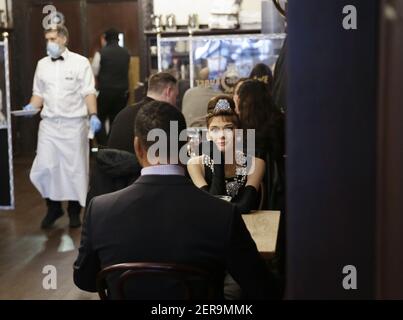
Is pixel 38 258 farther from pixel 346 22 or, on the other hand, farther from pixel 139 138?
pixel 346 22

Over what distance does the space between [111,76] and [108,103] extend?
0.35 m

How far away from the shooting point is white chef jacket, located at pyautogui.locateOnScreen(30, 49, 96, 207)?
233 inches

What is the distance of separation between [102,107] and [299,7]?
24.9 feet

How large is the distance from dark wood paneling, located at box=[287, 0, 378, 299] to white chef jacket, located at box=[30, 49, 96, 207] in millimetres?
4242

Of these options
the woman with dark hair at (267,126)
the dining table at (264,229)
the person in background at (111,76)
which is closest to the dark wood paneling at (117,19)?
the person in background at (111,76)

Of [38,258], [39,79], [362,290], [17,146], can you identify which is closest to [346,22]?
[362,290]

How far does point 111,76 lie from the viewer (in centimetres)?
915

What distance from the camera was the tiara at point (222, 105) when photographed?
3.85 metres

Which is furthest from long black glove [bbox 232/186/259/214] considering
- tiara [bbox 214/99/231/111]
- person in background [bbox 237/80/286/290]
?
tiara [bbox 214/99/231/111]

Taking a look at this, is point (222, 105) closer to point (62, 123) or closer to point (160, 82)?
point (160, 82)

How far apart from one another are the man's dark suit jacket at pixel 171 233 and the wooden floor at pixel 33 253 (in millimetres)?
2077

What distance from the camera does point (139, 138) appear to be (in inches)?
95.1

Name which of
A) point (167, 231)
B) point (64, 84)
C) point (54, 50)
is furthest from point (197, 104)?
point (167, 231)

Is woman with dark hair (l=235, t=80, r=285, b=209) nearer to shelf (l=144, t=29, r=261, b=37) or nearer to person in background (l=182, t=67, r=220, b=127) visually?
person in background (l=182, t=67, r=220, b=127)
